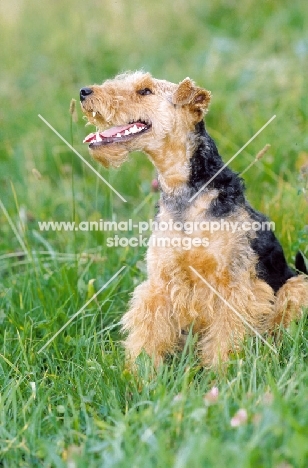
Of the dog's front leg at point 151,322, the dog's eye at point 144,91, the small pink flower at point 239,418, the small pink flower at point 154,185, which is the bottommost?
the small pink flower at point 239,418

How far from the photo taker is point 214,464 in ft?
8.84

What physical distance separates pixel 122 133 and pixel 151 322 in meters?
1.24

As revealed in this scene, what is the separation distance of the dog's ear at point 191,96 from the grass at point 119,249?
89 cm

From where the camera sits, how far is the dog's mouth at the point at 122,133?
163 inches

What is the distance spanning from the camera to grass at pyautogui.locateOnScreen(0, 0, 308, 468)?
308cm

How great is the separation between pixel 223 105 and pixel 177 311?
13.6 ft

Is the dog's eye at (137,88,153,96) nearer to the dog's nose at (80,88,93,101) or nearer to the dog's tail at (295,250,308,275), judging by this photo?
the dog's nose at (80,88,93,101)

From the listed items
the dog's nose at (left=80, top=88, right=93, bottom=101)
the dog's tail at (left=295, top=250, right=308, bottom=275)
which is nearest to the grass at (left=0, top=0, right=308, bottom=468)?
the dog's tail at (left=295, top=250, right=308, bottom=275)

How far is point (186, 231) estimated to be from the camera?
Result: 4.16m

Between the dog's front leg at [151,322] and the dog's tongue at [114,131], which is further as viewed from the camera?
the dog's front leg at [151,322]

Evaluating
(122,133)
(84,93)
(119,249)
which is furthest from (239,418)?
(119,249)

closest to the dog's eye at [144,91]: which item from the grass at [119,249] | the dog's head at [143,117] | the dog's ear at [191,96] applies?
the dog's head at [143,117]

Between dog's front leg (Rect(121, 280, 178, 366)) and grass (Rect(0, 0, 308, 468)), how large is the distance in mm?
137

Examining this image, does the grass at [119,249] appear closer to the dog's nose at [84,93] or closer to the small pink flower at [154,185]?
the small pink flower at [154,185]
